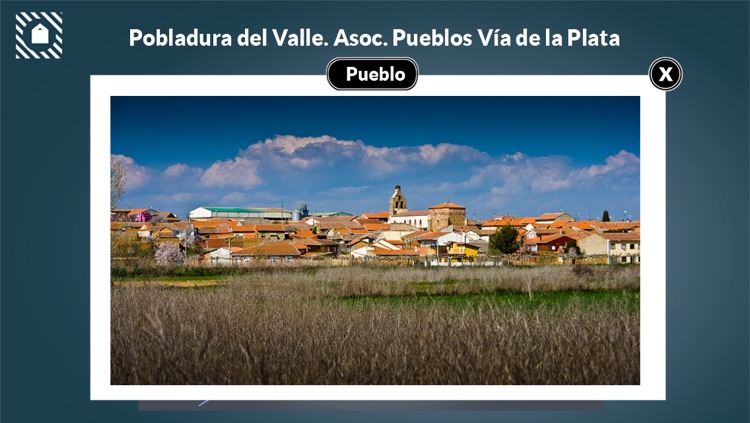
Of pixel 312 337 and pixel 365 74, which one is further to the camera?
pixel 312 337

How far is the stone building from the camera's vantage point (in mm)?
8419

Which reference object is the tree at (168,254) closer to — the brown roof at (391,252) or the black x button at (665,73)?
the brown roof at (391,252)

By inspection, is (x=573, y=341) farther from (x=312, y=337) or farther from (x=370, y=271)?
(x=370, y=271)

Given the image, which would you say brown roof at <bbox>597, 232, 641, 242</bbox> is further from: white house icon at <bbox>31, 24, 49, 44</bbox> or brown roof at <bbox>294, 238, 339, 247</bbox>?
brown roof at <bbox>294, 238, 339, 247</bbox>

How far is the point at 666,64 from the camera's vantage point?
14.2 feet

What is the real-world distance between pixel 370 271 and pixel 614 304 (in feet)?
31.5

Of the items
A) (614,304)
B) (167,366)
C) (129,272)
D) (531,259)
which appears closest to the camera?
(167,366)

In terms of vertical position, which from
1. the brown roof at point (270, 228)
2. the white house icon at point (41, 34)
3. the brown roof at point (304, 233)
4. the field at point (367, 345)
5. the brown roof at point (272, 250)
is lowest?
the field at point (367, 345)

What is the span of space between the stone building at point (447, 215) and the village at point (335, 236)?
0.02 metres

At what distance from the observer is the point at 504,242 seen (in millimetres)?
15070

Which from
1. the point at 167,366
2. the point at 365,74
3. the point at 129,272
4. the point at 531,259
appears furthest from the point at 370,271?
the point at 365,74

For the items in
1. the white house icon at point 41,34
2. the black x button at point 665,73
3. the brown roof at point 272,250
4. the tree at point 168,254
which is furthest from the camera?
the brown roof at point 272,250

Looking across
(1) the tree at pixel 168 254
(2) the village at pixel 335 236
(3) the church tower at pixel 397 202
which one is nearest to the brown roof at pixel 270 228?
(2) the village at pixel 335 236

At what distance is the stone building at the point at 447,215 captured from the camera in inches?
331
